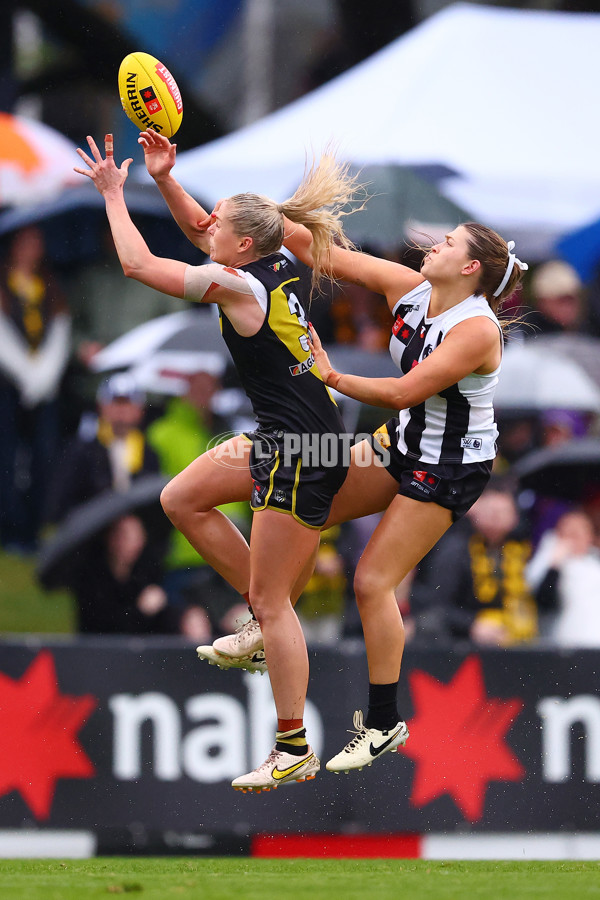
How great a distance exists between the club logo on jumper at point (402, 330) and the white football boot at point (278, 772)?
5.02 feet

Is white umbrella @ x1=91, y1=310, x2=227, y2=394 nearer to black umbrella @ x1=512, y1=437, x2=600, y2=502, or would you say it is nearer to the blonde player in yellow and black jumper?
black umbrella @ x1=512, y1=437, x2=600, y2=502

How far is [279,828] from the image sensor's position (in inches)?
247

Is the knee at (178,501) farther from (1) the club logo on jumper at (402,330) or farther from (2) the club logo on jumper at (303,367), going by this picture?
(1) the club logo on jumper at (402,330)

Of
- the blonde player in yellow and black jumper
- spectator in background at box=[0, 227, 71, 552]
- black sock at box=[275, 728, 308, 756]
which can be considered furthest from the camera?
spectator in background at box=[0, 227, 71, 552]

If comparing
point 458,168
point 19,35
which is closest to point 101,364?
point 458,168

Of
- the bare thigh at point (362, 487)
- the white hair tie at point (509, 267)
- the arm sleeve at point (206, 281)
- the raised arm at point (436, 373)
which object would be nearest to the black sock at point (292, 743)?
the bare thigh at point (362, 487)

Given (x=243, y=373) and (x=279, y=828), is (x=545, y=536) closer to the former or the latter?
(x=279, y=828)

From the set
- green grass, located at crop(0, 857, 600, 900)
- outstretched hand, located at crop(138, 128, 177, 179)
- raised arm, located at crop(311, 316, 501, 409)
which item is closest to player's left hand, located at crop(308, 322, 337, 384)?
raised arm, located at crop(311, 316, 501, 409)

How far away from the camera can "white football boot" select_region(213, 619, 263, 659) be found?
4891mm

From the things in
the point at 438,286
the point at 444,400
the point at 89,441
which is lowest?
the point at 89,441

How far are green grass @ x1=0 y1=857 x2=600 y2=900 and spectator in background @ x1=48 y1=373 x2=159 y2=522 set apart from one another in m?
2.00

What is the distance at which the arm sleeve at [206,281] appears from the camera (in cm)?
438

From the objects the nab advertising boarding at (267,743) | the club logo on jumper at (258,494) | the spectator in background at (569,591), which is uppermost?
the club logo on jumper at (258,494)

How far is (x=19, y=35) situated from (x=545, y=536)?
5.56 m
